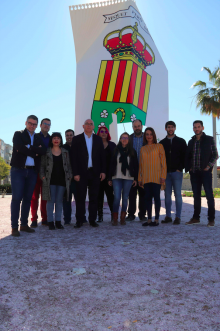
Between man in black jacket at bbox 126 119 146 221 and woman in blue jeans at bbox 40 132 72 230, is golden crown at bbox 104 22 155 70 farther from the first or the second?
woman in blue jeans at bbox 40 132 72 230

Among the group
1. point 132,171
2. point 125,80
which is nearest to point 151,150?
point 132,171

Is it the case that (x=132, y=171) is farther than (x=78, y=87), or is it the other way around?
(x=78, y=87)

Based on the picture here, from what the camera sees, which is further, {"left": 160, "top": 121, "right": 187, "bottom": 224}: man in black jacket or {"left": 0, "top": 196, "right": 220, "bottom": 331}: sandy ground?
{"left": 160, "top": 121, "right": 187, "bottom": 224}: man in black jacket

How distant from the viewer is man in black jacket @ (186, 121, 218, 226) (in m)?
4.41

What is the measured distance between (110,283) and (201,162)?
3019 millimetres

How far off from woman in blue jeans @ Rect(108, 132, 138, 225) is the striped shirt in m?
0.21

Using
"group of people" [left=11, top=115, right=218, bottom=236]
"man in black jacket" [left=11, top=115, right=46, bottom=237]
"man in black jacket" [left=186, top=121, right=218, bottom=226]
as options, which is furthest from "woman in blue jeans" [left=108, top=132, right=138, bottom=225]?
"man in black jacket" [left=11, top=115, right=46, bottom=237]

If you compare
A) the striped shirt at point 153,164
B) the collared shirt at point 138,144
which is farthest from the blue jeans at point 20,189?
the collared shirt at point 138,144

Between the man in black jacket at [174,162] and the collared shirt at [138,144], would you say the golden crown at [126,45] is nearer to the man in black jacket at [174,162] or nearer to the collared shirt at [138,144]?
the collared shirt at [138,144]

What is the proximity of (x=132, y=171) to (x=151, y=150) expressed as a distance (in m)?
0.49

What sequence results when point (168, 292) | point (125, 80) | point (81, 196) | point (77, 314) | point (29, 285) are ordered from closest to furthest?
point (77, 314) → point (168, 292) → point (29, 285) → point (81, 196) → point (125, 80)

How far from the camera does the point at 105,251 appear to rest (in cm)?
286

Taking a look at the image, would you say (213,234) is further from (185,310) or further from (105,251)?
(185,310)

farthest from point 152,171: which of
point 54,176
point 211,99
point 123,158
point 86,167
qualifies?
point 211,99
